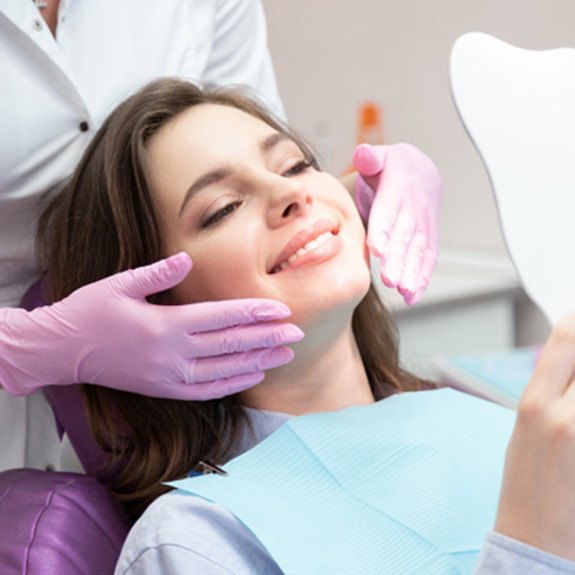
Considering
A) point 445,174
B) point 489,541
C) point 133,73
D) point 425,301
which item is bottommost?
point 425,301

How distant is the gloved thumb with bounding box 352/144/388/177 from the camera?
5.04 feet

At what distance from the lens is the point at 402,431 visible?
1.42 m

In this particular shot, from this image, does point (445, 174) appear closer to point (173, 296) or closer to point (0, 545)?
point (173, 296)

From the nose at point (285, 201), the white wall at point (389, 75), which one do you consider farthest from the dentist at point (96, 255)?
the white wall at point (389, 75)

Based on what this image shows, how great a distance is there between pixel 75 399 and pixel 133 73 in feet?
1.56

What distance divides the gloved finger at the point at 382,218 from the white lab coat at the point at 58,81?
0.38 metres

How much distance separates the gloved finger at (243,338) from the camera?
1.27m

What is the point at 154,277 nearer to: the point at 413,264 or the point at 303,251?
the point at 303,251

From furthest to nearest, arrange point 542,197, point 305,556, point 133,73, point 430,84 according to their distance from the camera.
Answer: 1. point 430,84
2. point 133,73
3. point 305,556
4. point 542,197

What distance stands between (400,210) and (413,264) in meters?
0.11

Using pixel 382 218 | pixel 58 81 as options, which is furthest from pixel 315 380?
pixel 58 81

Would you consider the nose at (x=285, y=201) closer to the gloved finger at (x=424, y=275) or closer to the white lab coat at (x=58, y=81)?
the gloved finger at (x=424, y=275)

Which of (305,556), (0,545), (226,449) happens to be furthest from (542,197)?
(0,545)

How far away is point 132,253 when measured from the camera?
1394mm
